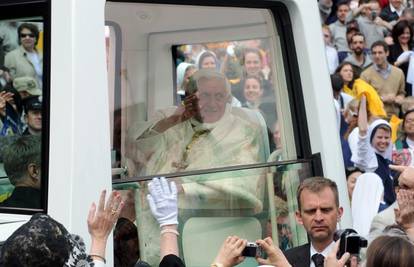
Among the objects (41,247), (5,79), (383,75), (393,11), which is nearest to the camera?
(41,247)

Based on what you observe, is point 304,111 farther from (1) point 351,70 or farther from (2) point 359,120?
(1) point 351,70

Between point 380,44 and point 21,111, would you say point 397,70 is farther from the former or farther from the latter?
point 21,111

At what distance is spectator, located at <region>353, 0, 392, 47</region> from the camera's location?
41.4 ft

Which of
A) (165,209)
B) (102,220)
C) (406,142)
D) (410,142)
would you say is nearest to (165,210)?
(165,209)

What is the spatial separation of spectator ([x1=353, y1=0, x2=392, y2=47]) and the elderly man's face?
8.47 metres

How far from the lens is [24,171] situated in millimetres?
3580

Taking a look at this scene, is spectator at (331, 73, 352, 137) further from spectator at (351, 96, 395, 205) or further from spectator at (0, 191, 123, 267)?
spectator at (0, 191, 123, 267)

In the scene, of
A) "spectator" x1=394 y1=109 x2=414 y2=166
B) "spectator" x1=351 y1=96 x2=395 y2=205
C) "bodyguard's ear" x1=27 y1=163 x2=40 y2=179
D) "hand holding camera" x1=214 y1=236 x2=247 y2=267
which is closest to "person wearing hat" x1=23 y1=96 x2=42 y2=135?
"bodyguard's ear" x1=27 y1=163 x2=40 y2=179

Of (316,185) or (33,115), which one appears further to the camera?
(316,185)

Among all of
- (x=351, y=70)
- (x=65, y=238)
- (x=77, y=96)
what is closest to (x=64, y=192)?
(x=77, y=96)

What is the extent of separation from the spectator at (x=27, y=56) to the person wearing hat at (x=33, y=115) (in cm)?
8

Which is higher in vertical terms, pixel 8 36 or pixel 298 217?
pixel 8 36

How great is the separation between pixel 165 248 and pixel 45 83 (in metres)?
0.77

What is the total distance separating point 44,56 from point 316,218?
129 cm
